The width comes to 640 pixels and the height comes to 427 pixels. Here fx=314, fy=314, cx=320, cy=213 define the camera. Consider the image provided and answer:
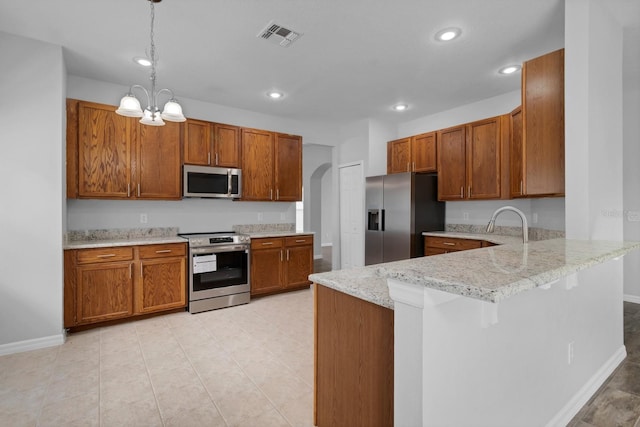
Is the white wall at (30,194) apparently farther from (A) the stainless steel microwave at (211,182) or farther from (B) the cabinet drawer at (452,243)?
(B) the cabinet drawer at (452,243)

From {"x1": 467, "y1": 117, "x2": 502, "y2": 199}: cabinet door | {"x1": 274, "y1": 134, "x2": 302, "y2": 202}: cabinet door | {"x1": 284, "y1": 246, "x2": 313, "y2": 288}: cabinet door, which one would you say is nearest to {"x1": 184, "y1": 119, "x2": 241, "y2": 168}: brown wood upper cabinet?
{"x1": 274, "y1": 134, "x2": 302, "y2": 202}: cabinet door

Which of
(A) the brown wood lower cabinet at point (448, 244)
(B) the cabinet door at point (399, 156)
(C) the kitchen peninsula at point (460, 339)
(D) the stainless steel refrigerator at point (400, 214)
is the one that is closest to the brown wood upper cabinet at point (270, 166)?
(D) the stainless steel refrigerator at point (400, 214)

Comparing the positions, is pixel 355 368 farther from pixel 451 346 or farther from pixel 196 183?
pixel 196 183

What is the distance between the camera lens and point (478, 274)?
0.98 metres

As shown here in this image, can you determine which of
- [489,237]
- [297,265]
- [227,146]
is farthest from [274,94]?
[489,237]

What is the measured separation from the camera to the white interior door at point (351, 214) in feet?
17.4

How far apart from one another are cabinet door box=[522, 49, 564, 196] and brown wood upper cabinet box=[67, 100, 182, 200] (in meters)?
3.68

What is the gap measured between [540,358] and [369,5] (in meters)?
2.49

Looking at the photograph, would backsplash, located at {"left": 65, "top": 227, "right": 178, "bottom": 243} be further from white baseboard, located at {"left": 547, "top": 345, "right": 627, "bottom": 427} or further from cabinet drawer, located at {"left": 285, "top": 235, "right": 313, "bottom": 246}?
white baseboard, located at {"left": 547, "top": 345, "right": 627, "bottom": 427}

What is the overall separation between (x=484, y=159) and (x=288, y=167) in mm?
2712

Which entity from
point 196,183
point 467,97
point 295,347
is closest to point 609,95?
point 467,97

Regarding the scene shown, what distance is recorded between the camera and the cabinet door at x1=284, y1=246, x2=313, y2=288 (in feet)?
14.8

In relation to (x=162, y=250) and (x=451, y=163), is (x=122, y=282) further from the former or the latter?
(x=451, y=163)

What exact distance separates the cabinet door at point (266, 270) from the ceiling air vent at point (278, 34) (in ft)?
8.33
